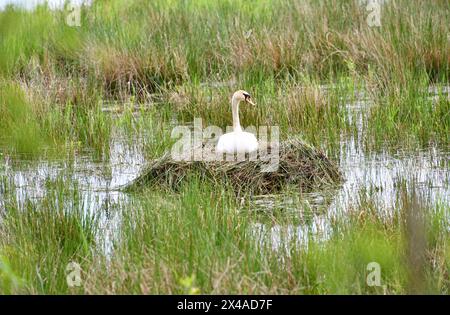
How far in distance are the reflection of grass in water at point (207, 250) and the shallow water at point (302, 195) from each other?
0.39ft

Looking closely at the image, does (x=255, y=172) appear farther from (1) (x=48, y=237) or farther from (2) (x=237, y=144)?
(1) (x=48, y=237)

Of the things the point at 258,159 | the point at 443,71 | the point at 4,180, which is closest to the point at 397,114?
the point at 443,71

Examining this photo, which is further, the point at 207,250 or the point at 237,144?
the point at 237,144

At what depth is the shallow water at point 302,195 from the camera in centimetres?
668

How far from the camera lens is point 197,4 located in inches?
598

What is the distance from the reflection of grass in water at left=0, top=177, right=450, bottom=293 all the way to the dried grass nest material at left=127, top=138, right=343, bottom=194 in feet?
2.50

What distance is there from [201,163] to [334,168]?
3.52 ft

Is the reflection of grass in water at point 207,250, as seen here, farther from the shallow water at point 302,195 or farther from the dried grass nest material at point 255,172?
the dried grass nest material at point 255,172

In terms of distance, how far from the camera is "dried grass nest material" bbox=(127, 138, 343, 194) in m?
7.75

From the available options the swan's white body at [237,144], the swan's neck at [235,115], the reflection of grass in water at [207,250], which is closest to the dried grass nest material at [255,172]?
the swan's white body at [237,144]

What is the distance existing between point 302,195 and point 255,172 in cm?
46

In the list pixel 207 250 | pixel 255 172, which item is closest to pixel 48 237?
pixel 207 250

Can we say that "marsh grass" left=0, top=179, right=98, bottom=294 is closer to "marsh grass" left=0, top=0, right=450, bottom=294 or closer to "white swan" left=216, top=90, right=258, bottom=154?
"marsh grass" left=0, top=0, right=450, bottom=294

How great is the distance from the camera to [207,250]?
5.40 meters
